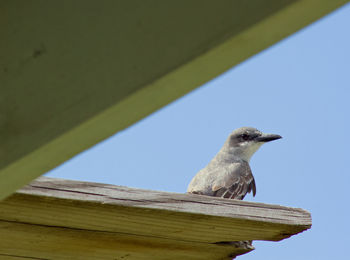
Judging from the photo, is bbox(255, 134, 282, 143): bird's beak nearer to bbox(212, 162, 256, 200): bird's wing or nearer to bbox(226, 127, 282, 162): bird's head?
bbox(226, 127, 282, 162): bird's head

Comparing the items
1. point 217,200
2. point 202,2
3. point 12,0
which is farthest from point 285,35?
point 217,200

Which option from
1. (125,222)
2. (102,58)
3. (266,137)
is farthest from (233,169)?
(102,58)

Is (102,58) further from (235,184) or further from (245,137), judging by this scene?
(245,137)

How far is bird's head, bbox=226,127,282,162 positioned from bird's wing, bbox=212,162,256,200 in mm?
696

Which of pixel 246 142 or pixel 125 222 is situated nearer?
pixel 125 222

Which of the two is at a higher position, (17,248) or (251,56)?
(17,248)

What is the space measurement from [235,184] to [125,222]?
415cm

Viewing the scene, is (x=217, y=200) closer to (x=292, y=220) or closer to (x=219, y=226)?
(x=219, y=226)

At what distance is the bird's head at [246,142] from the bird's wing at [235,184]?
70 centimetres

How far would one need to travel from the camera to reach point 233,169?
7.20 meters

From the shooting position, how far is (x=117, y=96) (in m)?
1.08

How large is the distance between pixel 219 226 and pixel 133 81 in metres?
1.73

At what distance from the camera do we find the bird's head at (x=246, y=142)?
25.8 feet

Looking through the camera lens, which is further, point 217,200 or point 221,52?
point 217,200
